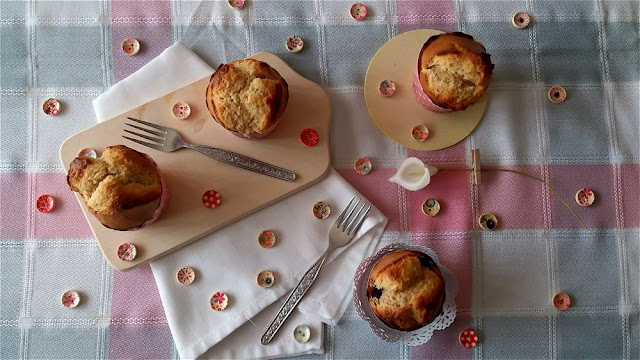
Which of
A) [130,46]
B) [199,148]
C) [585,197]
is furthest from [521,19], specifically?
[130,46]

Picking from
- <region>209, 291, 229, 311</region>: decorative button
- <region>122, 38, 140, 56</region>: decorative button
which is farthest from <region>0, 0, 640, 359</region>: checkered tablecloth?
<region>209, 291, 229, 311</region>: decorative button

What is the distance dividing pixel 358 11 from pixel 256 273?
634 millimetres

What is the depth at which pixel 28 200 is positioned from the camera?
1.21m

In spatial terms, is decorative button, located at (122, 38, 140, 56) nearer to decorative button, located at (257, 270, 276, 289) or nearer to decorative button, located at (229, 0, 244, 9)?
decorative button, located at (229, 0, 244, 9)

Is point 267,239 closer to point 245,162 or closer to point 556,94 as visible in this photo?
point 245,162

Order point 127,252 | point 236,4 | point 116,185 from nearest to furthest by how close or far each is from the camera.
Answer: point 116,185 < point 127,252 < point 236,4

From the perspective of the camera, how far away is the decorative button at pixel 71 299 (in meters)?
1.19

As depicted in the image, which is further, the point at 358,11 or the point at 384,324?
the point at 358,11

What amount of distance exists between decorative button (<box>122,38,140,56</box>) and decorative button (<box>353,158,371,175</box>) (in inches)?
21.9

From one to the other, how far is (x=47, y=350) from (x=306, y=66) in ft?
2.75

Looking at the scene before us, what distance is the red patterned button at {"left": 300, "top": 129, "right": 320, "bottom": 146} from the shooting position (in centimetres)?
120

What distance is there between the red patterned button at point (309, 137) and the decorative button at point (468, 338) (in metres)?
0.53

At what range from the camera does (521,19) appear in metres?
1.27

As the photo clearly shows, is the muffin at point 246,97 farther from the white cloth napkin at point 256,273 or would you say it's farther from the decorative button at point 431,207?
the decorative button at point 431,207
